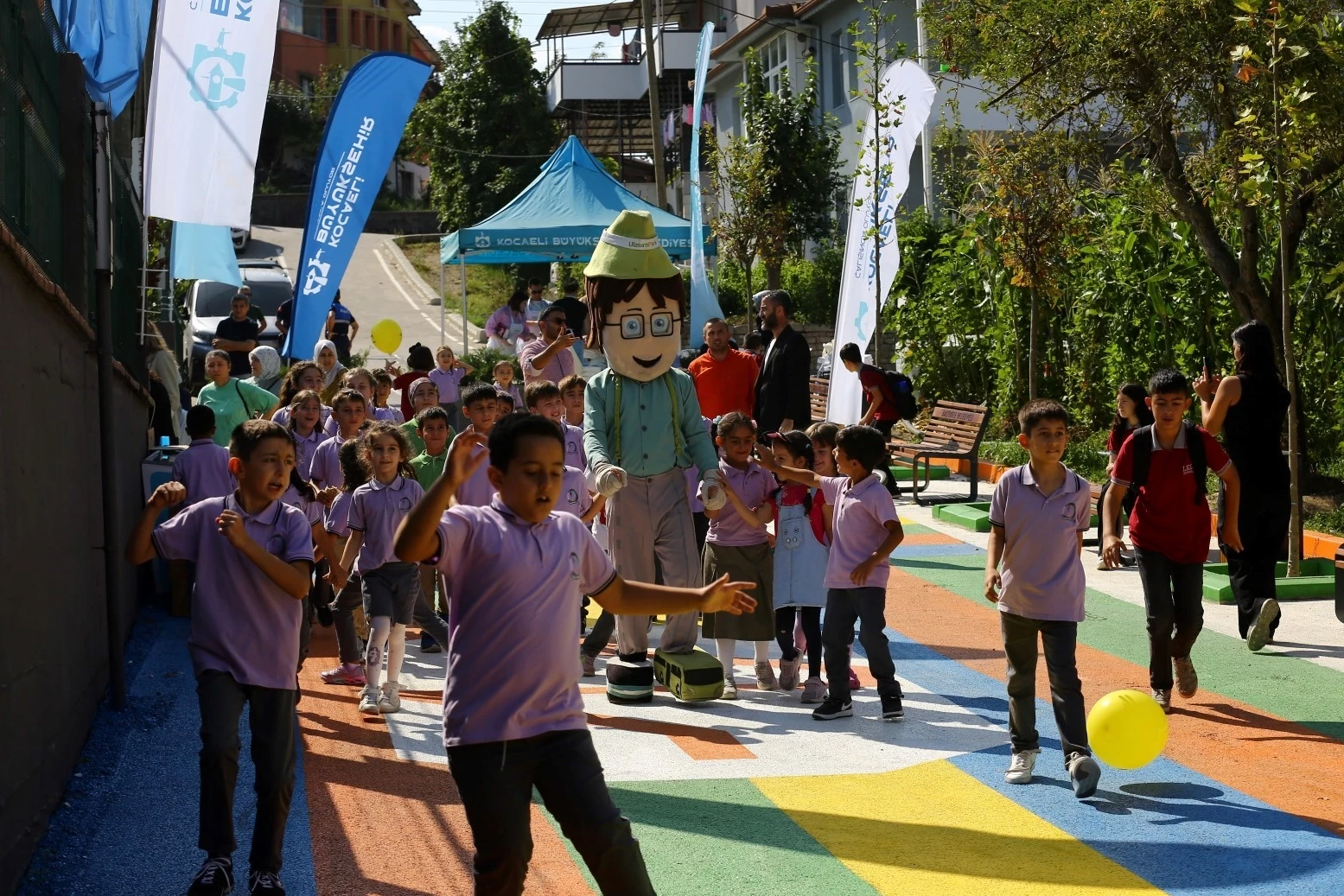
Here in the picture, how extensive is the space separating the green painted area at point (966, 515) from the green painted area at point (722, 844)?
28.2ft

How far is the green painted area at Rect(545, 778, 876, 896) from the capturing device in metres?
5.52

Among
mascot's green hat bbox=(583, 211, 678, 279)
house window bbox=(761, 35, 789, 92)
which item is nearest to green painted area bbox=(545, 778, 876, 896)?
mascot's green hat bbox=(583, 211, 678, 279)

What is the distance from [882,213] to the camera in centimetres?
1803

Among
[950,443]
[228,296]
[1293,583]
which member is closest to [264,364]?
[950,443]

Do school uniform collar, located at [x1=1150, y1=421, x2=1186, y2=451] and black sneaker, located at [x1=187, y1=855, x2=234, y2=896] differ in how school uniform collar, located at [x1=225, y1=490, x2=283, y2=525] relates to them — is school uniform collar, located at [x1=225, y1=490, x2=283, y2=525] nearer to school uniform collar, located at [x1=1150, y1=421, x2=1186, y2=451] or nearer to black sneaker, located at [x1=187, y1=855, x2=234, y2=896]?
black sneaker, located at [x1=187, y1=855, x2=234, y2=896]

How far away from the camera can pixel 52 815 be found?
244 inches

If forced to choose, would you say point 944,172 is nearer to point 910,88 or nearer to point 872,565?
point 910,88

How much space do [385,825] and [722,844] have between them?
1.37m

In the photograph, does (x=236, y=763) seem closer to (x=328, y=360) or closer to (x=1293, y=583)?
(x=1293, y=583)

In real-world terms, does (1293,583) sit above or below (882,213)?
below

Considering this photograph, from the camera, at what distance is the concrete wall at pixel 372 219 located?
57.2 m

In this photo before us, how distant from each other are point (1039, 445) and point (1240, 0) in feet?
17.7

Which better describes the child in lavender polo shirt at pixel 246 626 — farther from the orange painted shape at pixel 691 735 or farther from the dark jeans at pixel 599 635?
the dark jeans at pixel 599 635

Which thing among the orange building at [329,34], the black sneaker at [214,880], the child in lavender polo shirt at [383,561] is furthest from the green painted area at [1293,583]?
the orange building at [329,34]
